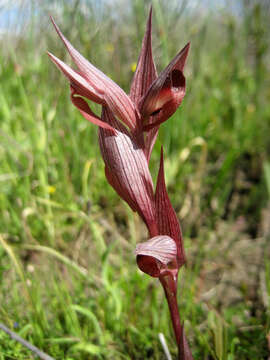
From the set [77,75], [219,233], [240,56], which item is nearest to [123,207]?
[219,233]

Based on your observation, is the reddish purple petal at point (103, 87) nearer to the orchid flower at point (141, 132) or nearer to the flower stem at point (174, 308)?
the orchid flower at point (141, 132)

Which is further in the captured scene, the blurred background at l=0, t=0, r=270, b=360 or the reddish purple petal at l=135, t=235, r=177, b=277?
the blurred background at l=0, t=0, r=270, b=360

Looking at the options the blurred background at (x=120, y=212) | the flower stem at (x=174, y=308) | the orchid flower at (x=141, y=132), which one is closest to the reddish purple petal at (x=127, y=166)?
the orchid flower at (x=141, y=132)

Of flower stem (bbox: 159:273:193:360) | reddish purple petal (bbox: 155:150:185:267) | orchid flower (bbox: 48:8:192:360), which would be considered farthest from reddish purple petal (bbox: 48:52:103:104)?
flower stem (bbox: 159:273:193:360)

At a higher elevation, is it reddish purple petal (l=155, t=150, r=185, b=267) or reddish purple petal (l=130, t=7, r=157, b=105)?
reddish purple petal (l=130, t=7, r=157, b=105)

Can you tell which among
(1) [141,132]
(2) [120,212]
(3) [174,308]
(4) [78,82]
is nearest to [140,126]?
(1) [141,132]

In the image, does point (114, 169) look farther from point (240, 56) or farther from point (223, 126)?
point (240, 56)

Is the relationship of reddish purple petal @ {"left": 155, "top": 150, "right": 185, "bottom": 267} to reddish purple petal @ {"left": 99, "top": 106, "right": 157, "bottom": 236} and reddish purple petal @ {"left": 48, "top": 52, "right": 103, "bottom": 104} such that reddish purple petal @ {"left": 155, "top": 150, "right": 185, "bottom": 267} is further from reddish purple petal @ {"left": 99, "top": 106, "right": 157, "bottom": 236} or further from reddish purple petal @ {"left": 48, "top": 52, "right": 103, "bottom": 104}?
reddish purple petal @ {"left": 48, "top": 52, "right": 103, "bottom": 104}

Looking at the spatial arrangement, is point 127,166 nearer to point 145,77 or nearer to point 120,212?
point 145,77
